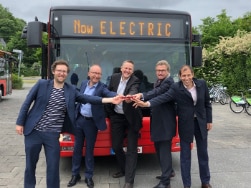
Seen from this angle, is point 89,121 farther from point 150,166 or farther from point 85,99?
point 150,166

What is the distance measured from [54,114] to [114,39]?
2.29m

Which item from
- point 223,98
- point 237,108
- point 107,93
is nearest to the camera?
point 107,93

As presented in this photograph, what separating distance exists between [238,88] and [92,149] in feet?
50.9

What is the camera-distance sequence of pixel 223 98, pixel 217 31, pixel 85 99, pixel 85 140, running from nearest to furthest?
pixel 85 99, pixel 85 140, pixel 223 98, pixel 217 31

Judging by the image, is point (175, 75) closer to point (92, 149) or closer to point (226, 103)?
point (92, 149)

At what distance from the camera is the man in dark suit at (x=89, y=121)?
16.0 feet

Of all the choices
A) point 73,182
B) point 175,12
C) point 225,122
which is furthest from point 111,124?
point 225,122

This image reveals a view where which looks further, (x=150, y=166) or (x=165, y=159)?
(x=150, y=166)

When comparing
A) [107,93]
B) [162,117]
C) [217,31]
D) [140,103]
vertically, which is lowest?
[162,117]

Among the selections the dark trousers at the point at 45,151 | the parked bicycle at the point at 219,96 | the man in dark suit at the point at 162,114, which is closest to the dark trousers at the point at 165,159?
the man in dark suit at the point at 162,114

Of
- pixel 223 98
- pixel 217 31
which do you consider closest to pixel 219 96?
pixel 223 98

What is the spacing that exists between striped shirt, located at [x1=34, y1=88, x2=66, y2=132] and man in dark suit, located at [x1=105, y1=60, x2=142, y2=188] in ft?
3.35

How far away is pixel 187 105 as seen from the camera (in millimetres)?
4652

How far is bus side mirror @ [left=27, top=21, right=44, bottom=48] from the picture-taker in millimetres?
5703
